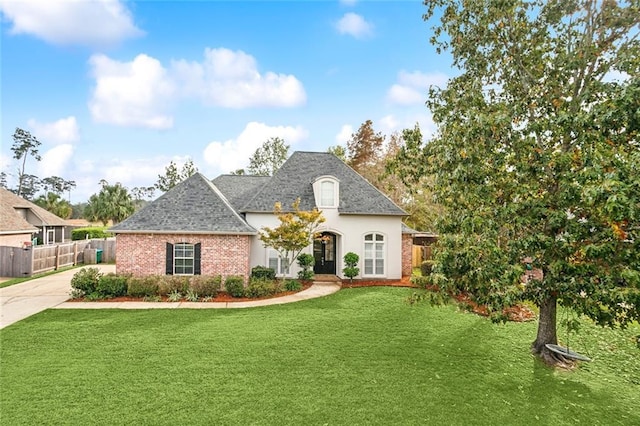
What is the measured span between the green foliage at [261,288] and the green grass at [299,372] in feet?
9.04

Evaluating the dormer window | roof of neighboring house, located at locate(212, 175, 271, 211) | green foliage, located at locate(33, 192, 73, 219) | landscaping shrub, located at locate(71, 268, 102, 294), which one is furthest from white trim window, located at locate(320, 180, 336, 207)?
green foliage, located at locate(33, 192, 73, 219)

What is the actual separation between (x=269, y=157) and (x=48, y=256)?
1035 inches

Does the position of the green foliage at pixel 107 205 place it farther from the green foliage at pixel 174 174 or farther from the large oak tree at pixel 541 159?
the large oak tree at pixel 541 159

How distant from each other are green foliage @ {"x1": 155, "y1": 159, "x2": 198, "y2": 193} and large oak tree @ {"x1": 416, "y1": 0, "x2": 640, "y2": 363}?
33.3 meters

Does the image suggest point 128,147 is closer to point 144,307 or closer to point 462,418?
point 144,307

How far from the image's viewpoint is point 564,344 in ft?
30.4

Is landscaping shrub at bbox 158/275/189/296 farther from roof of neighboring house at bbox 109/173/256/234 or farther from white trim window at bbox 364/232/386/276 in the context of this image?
white trim window at bbox 364/232/386/276

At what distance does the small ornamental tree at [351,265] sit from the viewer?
55.5ft

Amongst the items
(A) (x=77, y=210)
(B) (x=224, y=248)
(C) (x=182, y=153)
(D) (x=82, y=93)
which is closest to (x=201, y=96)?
(D) (x=82, y=93)

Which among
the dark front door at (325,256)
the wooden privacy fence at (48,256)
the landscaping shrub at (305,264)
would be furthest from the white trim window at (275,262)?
the wooden privacy fence at (48,256)

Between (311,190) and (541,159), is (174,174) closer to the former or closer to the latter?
(311,190)

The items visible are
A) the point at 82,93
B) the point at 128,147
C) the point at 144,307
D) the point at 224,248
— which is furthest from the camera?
the point at 128,147

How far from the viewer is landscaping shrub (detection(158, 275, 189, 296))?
13.5 m

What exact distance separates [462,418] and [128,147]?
2013 cm
